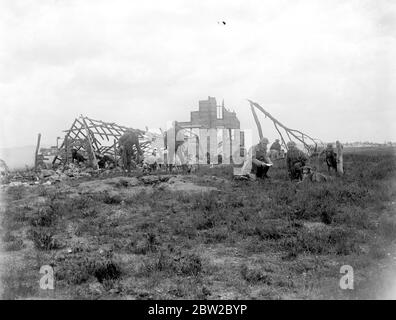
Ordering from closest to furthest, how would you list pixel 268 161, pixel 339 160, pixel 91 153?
1. pixel 268 161
2. pixel 339 160
3. pixel 91 153

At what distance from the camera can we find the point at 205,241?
7.51m

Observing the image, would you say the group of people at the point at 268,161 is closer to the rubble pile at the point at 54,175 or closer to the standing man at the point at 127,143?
the standing man at the point at 127,143

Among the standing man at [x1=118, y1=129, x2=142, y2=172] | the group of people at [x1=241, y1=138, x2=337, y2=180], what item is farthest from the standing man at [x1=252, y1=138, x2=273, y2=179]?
the standing man at [x1=118, y1=129, x2=142, y2=172]

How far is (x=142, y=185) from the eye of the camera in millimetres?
13617

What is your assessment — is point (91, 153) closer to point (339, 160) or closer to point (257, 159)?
point (257, 159)

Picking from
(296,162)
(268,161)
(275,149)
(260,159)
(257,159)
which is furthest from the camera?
(275,149)

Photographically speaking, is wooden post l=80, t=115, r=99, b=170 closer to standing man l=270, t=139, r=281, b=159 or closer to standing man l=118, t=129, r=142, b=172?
standing man l=118, t=129, r=142, b=172

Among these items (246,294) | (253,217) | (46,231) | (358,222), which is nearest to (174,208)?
(253,217)

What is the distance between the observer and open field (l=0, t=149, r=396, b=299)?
539cm

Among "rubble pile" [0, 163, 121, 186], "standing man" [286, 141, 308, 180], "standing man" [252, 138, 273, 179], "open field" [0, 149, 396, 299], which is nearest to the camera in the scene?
"open field" [0, 149, 396, 299]

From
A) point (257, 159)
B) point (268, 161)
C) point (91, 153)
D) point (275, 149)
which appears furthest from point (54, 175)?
point (275, 149)

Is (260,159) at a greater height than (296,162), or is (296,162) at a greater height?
(260,159)
